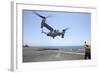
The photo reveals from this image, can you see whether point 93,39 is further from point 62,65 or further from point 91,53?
point 62,65

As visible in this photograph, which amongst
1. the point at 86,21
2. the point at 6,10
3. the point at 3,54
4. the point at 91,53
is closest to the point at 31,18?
the point at 6,10

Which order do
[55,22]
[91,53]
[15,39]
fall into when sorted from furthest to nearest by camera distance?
[91,53] < [55,22] < [15,39]

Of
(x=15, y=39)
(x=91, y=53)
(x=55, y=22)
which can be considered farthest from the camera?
(x=91, y=53)

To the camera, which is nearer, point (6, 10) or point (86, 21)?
point (6, 10)

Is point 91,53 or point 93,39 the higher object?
point 93,39

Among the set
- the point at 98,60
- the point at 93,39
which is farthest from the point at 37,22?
the point at 98,60

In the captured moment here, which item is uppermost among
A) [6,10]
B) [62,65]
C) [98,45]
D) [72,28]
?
[6,10]

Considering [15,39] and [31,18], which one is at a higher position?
[31,18]

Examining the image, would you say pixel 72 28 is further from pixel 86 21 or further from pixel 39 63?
pixel 39 63

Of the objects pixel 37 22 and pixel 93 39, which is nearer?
pixel 37 22
